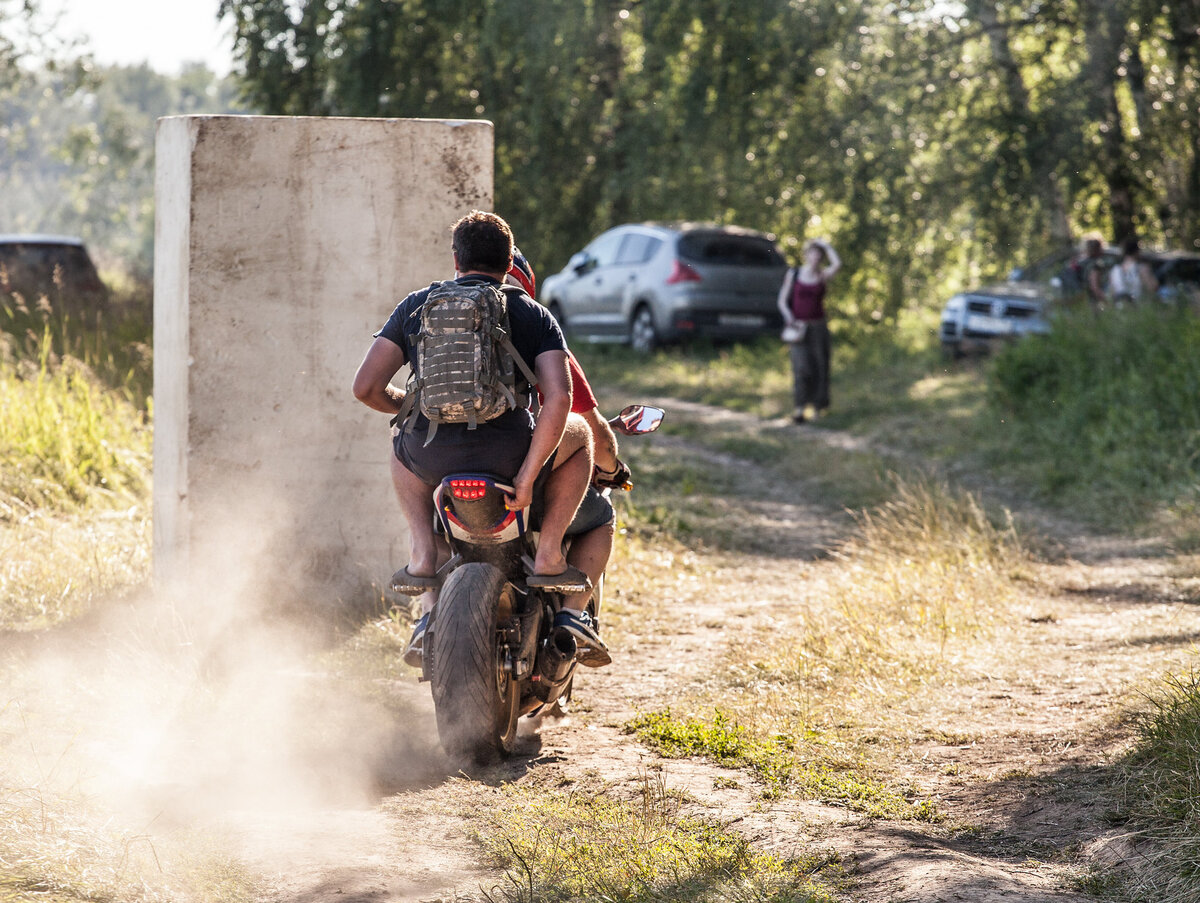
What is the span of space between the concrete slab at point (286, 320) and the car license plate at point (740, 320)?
37.0 feet

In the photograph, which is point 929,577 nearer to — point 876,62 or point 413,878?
point 413,878

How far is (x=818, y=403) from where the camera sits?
13.5 m

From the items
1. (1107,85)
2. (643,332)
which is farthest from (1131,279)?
(643,332)

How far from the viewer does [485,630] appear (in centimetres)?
405

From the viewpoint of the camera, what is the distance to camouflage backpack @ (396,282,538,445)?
4004 mm

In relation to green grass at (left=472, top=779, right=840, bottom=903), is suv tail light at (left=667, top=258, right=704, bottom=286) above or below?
above

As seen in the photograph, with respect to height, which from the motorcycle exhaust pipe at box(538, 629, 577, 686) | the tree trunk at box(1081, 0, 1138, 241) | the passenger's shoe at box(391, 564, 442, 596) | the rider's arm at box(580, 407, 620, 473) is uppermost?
the tree trunk at box(1081, 0, 1138, 241)

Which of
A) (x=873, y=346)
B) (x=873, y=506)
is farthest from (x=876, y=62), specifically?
(x=873, y=506)

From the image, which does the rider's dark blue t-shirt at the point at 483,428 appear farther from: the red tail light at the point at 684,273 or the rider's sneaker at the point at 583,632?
the red tail light at the point at 684,273

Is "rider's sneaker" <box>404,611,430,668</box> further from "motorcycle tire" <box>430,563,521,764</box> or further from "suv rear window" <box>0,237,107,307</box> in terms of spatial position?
"suv rear window" <box>0,237,107,307</box>

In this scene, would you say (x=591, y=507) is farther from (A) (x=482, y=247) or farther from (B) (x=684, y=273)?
(B) (x=684, y=273)

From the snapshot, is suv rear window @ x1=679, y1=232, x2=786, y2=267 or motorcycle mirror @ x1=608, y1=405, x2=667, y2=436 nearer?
motorcycle mirror @ x1=608, y1=405, x2=667, y2=436

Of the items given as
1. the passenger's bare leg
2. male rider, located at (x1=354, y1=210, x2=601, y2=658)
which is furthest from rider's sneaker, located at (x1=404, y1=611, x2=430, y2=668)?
the passenger's bare leg

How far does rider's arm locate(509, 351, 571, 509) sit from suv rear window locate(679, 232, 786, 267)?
13139 millimetres
